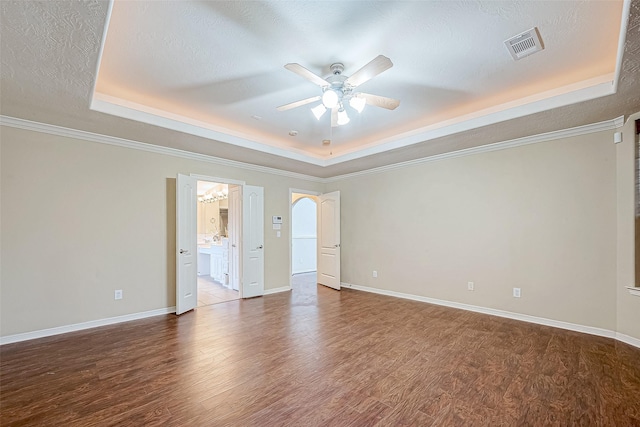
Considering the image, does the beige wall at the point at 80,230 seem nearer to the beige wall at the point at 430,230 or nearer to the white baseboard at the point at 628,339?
the beige wall at the point at 430,230

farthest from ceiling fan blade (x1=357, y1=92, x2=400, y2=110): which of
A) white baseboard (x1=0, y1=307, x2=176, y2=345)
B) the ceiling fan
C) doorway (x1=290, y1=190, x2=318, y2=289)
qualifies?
doorway (x1=290, y1=190, x2=318, y2=289)

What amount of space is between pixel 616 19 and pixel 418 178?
10.4ft

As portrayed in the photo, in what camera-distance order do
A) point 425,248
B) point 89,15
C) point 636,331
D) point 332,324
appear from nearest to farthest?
point 89,15
point 636,331
point 332,324
point 425,248

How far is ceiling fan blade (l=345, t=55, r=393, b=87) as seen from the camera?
2.11m

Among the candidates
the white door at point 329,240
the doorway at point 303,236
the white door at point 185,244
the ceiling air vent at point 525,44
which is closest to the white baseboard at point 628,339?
the ceiling air vent at point 525,44

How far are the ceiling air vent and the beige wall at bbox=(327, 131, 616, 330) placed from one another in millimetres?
1864

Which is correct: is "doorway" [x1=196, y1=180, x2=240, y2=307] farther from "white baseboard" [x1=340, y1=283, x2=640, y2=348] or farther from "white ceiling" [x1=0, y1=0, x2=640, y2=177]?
"white baseboard" [x1=340, y1=283, x2=640, y2=348]

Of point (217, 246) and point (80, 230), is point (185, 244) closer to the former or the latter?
point (80, 230)

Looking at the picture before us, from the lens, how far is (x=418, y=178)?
5.12 metres

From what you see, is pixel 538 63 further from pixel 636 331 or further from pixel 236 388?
pixel 236 388

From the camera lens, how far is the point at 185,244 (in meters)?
4.43

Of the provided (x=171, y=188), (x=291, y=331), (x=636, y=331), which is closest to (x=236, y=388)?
(x=291, y=331)

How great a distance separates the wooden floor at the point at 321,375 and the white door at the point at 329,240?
231 cm

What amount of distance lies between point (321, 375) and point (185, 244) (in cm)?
304
